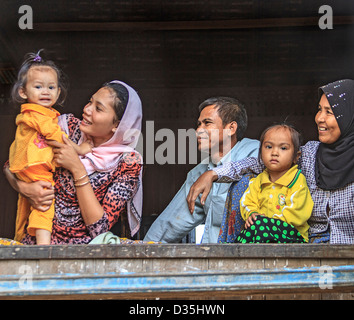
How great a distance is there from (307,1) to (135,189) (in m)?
2.49

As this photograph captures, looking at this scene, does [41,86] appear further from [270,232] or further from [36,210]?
[270,232]

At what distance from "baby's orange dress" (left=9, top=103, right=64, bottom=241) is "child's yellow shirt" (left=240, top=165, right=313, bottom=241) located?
1226 mm

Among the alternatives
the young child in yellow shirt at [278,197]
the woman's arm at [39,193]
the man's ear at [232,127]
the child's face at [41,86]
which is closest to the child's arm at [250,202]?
the young child in yellow shirt at [278,197]

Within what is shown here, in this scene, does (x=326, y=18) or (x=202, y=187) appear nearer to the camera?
(x=202, y=187)

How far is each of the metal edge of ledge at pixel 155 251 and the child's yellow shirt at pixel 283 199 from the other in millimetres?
462

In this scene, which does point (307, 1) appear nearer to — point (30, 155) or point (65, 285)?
point (30, 155)

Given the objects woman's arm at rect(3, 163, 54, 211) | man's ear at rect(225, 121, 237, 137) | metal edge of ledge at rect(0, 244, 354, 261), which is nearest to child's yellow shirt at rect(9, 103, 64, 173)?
woman's arm at rect(3, 163, 54, 211)

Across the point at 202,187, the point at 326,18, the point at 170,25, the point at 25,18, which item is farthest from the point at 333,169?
the point at 25,18

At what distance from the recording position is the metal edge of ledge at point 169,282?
3.71m

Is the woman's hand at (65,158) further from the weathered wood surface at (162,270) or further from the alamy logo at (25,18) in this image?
the alamy logo at (25,18)

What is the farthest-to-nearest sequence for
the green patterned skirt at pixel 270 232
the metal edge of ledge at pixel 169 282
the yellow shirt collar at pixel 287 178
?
the yellow shirt collar at pixel 287 178 < the green patterned skirt at pixel 270 232 < the metal edge of ledge at pixel 169 282

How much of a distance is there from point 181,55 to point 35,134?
8.29 feet

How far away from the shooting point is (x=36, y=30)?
21.1 feet

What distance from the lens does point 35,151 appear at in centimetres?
438
